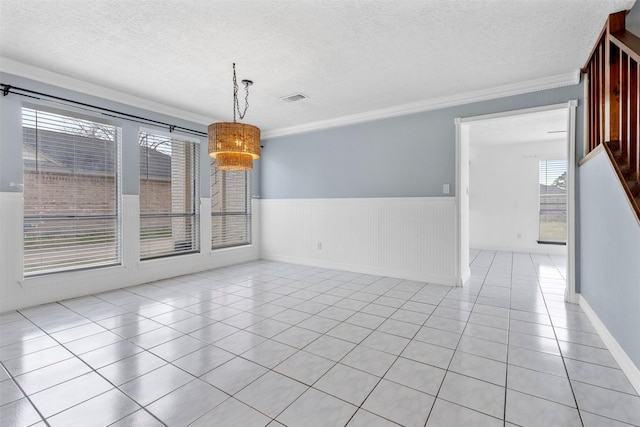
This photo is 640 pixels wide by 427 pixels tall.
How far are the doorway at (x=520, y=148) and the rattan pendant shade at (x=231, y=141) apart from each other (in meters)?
2.77

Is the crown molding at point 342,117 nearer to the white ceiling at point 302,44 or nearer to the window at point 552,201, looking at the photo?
the white ceiling at point 302,44

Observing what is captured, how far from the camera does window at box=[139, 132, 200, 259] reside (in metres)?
4.33

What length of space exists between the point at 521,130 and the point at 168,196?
6.51 m

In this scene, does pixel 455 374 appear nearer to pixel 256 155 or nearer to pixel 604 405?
pixel 604 405

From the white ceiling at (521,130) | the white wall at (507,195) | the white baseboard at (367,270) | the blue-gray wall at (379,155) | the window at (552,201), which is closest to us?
the blue-gray wall at (379,155)

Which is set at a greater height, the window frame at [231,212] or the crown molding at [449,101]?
the crown molding at [449,101]

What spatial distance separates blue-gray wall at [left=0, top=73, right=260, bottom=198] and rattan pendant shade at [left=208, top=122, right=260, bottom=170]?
6.05ft

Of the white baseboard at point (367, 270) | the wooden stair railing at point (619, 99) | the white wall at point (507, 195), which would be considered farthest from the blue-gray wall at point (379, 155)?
the white wall at point (507, 195)

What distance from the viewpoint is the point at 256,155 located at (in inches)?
123

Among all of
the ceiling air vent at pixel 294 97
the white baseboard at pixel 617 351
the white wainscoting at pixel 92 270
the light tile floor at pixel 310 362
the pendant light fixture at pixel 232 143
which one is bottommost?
the light tile floor at pixel 310 362

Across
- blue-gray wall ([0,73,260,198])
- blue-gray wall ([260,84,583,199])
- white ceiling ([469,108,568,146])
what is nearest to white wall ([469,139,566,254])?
white ceiling ([469,108,568,146])

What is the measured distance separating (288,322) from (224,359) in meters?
0.78

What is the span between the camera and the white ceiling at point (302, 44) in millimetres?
2260

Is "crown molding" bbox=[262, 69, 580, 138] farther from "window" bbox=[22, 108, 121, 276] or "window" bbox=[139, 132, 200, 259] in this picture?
"window" bbox=[22, 108, 121, 276]
